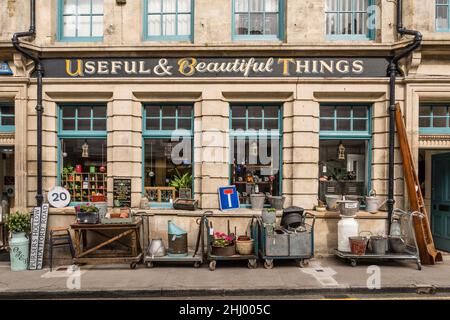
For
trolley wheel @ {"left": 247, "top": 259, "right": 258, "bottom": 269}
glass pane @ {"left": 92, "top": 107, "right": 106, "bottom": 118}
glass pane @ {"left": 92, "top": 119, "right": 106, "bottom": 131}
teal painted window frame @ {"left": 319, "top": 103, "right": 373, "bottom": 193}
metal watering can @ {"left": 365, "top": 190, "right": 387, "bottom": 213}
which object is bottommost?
trolley wheel @ {"left": 247, "top": 259, "right": 258, "bottom": 269}

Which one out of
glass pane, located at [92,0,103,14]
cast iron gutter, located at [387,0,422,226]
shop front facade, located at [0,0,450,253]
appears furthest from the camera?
glass pane, located at [92,0,103,14]

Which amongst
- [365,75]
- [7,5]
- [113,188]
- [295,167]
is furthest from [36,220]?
[365,75]

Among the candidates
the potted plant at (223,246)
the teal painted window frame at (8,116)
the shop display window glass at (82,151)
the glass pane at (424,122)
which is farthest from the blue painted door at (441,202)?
the teal painted window frame at (8,116)

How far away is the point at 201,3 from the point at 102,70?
3.26 m

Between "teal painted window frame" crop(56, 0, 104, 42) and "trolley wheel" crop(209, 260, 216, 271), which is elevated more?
"teal painted window frame" crop(56, 0, 104, 42)

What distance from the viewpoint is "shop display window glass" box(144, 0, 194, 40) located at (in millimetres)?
9359

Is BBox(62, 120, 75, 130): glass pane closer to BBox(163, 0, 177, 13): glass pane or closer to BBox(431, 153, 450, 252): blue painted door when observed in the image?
BBox(163, 0, 177, 13): glass pane

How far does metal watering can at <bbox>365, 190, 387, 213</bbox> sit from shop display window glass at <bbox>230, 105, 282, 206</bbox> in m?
2.35

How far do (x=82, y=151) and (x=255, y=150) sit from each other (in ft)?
16.1

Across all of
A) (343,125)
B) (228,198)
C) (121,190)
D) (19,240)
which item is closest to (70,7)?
(121,190)

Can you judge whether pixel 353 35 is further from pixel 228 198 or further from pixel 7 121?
pixel 7 121

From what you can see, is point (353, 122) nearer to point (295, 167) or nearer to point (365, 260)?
point (295, 167)

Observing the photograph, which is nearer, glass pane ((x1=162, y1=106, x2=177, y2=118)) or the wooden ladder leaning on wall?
the wooden ladder leaning on wall

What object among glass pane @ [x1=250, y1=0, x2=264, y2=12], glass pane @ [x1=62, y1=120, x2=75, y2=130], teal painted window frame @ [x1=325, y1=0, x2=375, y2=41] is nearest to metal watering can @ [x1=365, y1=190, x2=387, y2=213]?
teal painted window frame @ [x1=325, y1=0, x2=375, y2=41]
